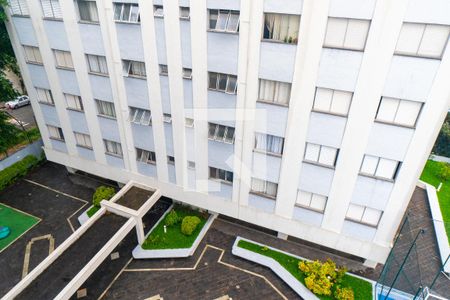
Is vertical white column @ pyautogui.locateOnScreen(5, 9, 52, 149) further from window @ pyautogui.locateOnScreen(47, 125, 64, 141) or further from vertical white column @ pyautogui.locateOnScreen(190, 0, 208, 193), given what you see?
vertical white column @ pyautogui.locateOnScreen(190, 0, 208, 193)

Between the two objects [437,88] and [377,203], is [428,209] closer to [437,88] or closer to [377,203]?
[377,203]

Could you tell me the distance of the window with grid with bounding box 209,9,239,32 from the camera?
2020cm

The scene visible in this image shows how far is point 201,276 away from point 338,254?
12426 mm

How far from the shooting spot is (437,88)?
17422 mm

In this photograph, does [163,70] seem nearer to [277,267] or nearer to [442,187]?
[277,267]

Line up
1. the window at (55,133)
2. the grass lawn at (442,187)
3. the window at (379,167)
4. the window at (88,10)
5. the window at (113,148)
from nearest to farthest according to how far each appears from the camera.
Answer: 1. the window at (379,167)
2. the window at (88,10)
3. the window at (113,148)
4. the grass lawn at (442,187)
5. the window at (55,133)

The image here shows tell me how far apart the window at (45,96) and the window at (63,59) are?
4.24m

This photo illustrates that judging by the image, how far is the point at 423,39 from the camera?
16812 millimetres

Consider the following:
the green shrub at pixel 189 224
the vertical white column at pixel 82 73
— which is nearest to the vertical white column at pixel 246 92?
the green shrub at pixel 189 224

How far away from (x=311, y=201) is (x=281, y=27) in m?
13.7

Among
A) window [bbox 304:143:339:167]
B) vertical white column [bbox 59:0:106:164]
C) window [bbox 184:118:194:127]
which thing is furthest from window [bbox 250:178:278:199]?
vertical white column [bbox 59:0:106:164]

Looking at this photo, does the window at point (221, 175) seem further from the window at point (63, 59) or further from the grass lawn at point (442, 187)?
the grass lawn at point (442, 187)

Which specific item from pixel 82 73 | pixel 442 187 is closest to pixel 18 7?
pixel 82 73

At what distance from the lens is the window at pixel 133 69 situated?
25297mm
